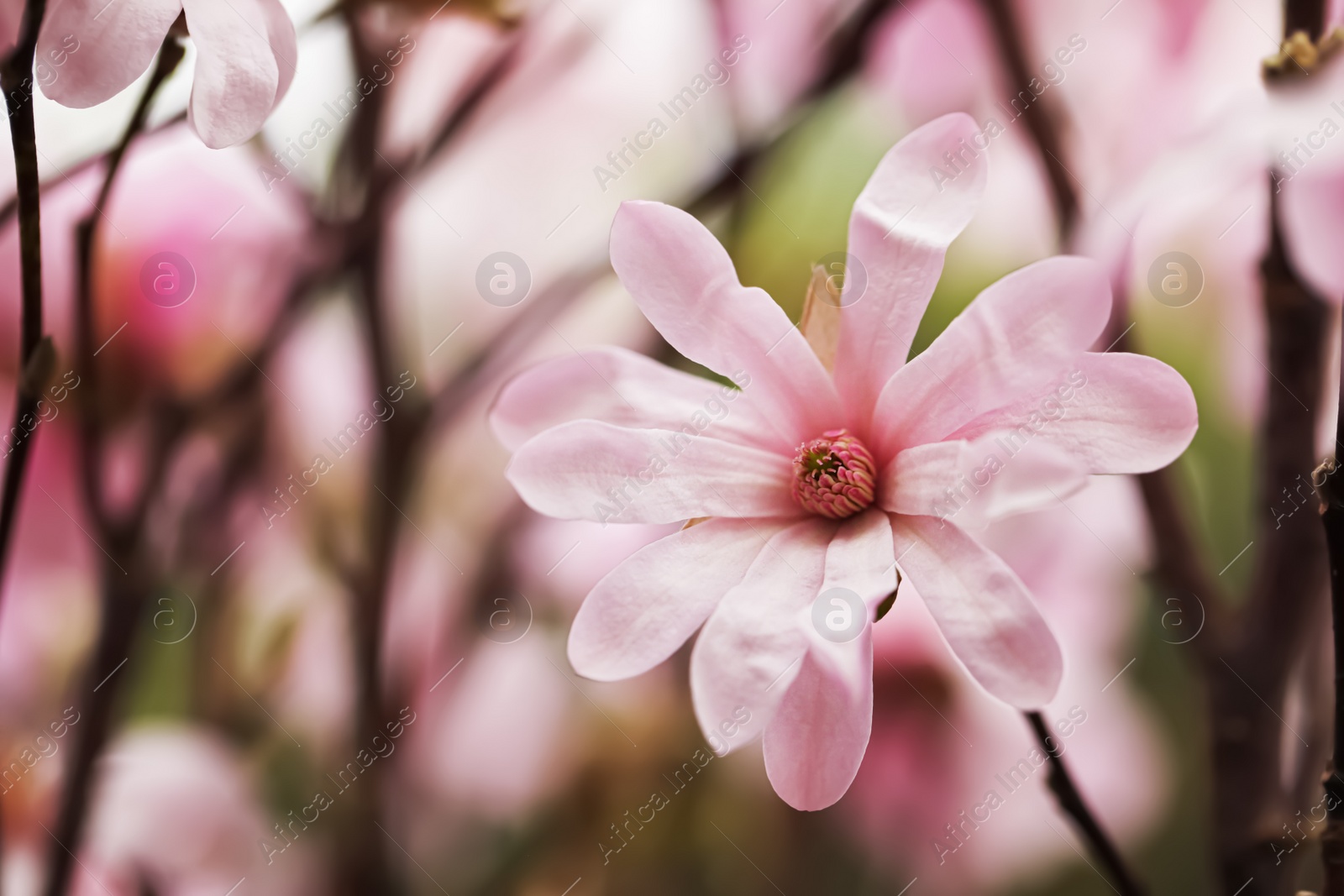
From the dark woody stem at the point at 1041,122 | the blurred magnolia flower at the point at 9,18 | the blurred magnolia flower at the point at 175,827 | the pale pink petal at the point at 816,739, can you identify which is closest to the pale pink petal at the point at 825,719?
the pale pink petal at the point at 816,739

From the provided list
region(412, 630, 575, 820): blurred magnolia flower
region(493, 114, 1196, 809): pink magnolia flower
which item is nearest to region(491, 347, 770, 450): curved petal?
region(493, 114, 1196, 809): pink magnolia flower

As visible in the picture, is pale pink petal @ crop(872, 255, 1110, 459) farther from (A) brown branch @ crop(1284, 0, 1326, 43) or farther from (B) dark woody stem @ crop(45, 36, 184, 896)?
(B) dark woody stem @ crop(45, 36, 184, 896)

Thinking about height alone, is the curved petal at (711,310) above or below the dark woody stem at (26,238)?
below

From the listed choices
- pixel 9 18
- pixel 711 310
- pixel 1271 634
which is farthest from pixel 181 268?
pixel 1271 634

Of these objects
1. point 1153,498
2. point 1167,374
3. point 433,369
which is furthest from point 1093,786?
point 433,369

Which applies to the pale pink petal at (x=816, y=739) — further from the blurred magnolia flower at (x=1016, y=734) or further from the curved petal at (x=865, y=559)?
the blurred magnolia flower at (x=1016, y=734)
